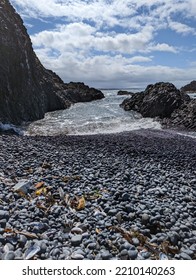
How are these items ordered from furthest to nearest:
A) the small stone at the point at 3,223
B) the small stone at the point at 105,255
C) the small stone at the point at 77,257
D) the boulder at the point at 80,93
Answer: the boulder at the point at 80,93 < the small stone at the point at 3,223 < the small stone at the point at 105,255 < the small stone at the point at 77,257

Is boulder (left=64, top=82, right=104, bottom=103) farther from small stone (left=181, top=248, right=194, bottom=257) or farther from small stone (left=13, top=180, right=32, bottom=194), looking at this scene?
small stone (left=181, top=248, right=194, bottom=257)

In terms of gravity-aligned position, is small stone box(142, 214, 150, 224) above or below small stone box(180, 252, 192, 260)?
above

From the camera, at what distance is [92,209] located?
25.1 ft

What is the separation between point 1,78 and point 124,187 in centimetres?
2618

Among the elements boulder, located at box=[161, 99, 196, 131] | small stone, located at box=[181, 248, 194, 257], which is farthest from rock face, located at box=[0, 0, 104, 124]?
small stone, located at box=[181, 248, 194, 257]

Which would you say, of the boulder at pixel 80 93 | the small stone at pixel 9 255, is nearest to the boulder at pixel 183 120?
the small stone at pixel 9 255

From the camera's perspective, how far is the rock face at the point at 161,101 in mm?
43375

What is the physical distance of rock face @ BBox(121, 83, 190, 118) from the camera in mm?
43375

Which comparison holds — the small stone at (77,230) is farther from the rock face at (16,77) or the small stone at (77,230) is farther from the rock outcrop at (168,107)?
the rock outcrop at (168,107)

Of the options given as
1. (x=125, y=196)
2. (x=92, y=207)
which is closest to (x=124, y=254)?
(x=92, y=207)

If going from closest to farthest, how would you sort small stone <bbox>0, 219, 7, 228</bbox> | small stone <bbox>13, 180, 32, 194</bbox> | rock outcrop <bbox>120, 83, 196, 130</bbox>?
small stone <bbox>0, 219, 7, 228</bbox>, small stone <bbox>13, 180, 32, 194</bbox>, rock outcrop <bbox>120, 83, 196, 130</bbox>

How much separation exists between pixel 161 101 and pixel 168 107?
285cm

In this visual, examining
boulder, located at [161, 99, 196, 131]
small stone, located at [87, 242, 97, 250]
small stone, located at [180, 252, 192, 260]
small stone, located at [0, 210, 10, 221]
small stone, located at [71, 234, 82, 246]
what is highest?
boulder, located at [161, 99, 196, 131]
